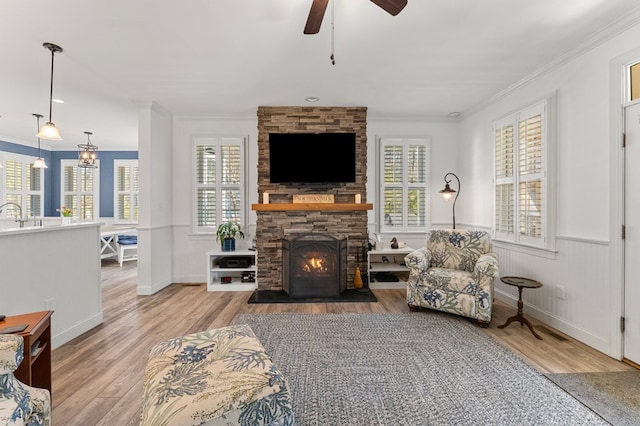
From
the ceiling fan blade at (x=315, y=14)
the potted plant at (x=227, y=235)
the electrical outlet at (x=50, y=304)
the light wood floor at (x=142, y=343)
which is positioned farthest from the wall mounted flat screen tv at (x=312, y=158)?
the electrical outlet at (x=50, y=304)

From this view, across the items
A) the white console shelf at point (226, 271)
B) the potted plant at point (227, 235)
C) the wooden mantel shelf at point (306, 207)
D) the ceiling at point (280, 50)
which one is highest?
the ceiling at point (280, 50)

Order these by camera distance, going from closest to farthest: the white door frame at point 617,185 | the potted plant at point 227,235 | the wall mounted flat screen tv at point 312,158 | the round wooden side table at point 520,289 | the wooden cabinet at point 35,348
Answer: the wooden cabinet at point 35,348, the white door frame at point 617,185, the round wooden side table at point 520,289, the wall mounted flat screen tv at point 312,158, the potted plant at point 227,235

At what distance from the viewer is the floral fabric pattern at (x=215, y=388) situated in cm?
112

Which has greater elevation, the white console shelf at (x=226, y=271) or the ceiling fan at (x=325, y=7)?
the ceiling fan at (x=325, y=7)

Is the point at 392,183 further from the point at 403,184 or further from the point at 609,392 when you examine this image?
the point at 609,392

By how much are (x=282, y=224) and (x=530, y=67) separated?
136 inches

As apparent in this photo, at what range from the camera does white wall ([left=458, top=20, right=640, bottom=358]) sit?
254 cm

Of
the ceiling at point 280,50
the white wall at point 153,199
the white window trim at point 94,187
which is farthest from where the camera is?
the white window trim at point 94,187

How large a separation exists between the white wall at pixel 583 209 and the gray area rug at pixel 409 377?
33.3 inches

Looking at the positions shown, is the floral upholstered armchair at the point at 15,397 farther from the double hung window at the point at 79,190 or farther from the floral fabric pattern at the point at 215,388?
the double hung window at the point at 79,190

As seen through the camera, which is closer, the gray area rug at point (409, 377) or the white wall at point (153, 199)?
the gray area rug at point (409, 377)

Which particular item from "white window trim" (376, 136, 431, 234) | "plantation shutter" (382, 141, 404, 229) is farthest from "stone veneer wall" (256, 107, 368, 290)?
"plantation shutter" (382, 141, 404, 229)

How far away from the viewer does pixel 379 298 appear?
4129 millimetres

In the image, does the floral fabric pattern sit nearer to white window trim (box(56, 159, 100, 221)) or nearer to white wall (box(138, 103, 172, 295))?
white wall (box(138, 103, 172, 295))
